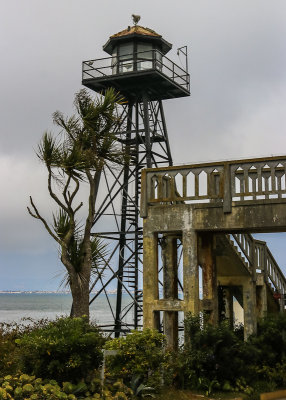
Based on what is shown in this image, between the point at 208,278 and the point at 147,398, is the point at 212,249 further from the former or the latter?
the point at 147,398

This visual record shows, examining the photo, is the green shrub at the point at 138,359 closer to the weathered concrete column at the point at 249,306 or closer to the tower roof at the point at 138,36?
the weathered concrete column at the point at 249,306

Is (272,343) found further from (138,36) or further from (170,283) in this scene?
(138,36)

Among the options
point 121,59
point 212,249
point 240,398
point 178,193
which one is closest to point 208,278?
point 212,249

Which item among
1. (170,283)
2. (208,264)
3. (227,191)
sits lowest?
(170,283)

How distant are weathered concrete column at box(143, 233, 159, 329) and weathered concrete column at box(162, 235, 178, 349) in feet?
1.94

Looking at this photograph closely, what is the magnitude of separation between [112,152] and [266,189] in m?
5.79

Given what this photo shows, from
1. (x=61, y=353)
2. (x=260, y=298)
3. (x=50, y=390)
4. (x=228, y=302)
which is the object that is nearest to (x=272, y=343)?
(x=61, y=353)

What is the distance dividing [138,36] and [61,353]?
18369mm

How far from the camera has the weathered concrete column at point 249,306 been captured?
17641mm

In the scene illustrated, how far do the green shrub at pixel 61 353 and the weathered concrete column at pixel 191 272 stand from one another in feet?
7.66

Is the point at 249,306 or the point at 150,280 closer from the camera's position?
the point at 150,280

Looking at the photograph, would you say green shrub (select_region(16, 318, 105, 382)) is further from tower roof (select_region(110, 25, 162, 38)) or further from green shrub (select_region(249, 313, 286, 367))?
tower roof (select_region(110, 25, 162, 38))

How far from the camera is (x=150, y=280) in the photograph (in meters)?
14.3

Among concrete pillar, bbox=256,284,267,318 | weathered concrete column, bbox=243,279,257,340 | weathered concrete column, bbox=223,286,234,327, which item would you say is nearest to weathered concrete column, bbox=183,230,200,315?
weathered concrete column, bbox=243,279,257,340
